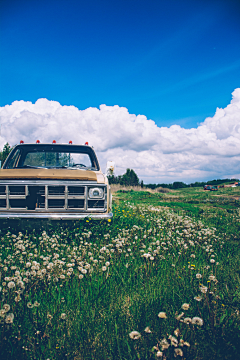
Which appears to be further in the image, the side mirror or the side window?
the side window

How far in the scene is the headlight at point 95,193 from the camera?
15.6ft

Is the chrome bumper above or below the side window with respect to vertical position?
below

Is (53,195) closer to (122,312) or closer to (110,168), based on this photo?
(110,168)

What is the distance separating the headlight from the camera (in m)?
4.74

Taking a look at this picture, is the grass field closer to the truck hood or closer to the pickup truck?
the pickup truck

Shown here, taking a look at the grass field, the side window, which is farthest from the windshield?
the grass field

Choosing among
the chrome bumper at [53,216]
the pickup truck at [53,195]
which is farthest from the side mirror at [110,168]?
the chrome bumper at [53,216]

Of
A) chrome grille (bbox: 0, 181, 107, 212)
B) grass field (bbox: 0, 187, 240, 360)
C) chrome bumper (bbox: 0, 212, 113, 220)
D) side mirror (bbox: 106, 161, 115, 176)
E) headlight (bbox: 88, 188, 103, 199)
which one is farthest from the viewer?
side mirror (bbox: 106, 161, 115, 176)

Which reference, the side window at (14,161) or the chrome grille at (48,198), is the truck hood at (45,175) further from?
the side window at (14,161)

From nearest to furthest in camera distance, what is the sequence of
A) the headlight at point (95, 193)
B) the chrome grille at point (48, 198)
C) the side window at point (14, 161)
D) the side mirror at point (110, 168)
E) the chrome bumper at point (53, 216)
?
the chrome bumper at point (53, 216)
the chrome grille at point (48, 198)
the headlight at point (95, 193)
the side mirror at point (110, 168)
the side window at point (14, 161)

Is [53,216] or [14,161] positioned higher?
[14,161]

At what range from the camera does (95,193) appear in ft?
15.6

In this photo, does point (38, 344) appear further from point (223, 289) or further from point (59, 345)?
point (223, 289)

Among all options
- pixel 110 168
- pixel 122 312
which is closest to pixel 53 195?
pixel 110 168
